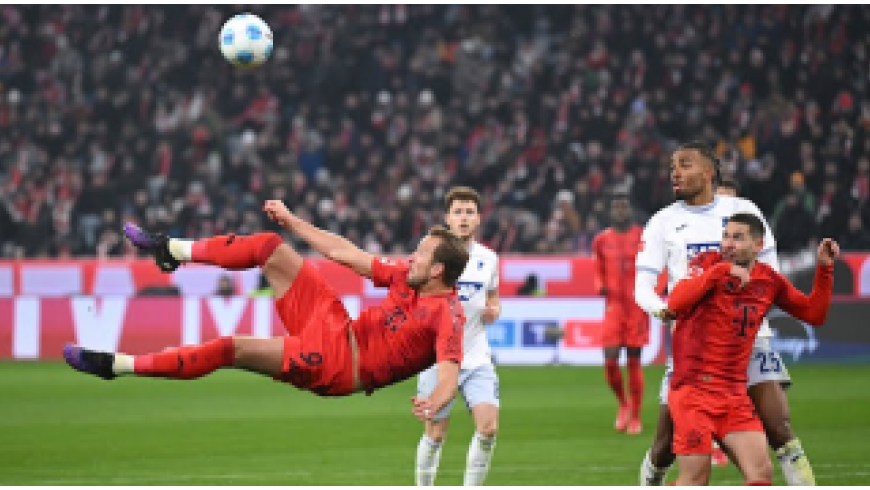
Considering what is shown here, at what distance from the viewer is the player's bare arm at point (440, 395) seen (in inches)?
290

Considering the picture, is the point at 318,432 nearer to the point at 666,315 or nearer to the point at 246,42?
the point at 246,42

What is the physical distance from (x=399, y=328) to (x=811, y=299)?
7.38 ft

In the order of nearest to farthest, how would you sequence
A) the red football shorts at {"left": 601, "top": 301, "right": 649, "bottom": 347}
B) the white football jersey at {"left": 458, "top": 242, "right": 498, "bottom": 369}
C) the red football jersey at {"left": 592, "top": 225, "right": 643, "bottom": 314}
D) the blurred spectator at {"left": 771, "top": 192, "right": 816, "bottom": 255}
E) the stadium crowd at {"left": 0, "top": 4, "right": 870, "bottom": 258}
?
1. the white football jersey at {"left": 458, "top": 242, "right": 498, "bottom": 369}
2. the red football shorts at {"left": 601, "top": 301, "right": 649, "bottom": 347}
3. the red football jersey at {"left": 592, "top": 225, "right": 643, "bottom": 314}
4. the blurred spectator at {"left": 771, "top": 192, "right": 816, "bottom": 255}
5. the stadium crowd at {"left": 0, "top": 4, "right": 870, "bottom": 258}

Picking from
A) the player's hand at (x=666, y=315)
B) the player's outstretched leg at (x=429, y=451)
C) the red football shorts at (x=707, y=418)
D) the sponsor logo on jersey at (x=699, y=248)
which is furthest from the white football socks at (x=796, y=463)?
the player's outstretched leg at (x=429, y=451)

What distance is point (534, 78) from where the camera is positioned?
28312 mm

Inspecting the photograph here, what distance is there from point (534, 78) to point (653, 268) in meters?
20.2

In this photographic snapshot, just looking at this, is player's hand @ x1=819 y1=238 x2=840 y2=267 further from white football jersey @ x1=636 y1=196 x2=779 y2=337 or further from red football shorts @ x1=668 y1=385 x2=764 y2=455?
red football shorts @ x1=668 y1=385 x2=764 y2=455

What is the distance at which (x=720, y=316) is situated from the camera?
7715 mm

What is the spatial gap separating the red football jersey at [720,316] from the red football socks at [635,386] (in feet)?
19.7

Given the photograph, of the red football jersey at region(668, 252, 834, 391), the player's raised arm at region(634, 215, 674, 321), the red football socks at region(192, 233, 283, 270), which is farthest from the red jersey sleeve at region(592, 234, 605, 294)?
the red football socks at region(192, 233, 283, 270)

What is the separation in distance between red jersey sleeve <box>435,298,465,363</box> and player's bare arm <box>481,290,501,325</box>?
198cm

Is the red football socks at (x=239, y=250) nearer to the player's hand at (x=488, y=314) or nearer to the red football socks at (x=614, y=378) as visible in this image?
the player's hand at (x=488, y=314)

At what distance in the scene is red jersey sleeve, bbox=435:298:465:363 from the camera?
791 cm

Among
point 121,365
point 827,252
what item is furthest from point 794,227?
point 121,365
